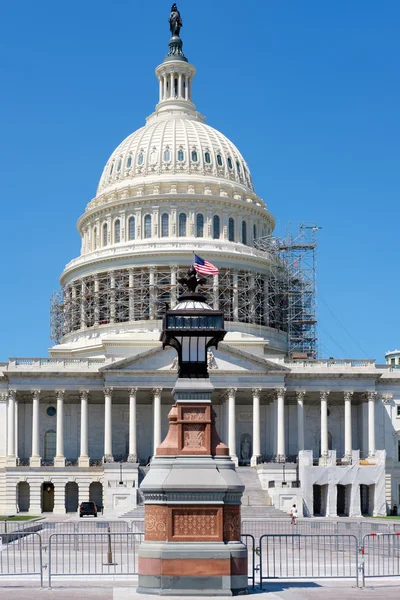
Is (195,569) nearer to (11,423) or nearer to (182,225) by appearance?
(11,423)

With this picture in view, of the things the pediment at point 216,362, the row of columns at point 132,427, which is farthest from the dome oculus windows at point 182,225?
the row of columns at point 132,427

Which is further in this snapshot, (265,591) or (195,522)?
(265,591)

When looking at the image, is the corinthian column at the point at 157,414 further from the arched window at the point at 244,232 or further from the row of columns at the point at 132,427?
the arched window at the point at 244,232

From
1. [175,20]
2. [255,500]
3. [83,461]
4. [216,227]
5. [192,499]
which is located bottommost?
[255,500]

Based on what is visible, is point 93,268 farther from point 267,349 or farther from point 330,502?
point 330,502

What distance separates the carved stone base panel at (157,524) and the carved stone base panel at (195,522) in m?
0.17

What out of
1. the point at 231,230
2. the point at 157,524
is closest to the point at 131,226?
the point at 231,230

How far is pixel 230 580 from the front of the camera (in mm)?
31734

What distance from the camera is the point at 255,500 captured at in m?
95.7

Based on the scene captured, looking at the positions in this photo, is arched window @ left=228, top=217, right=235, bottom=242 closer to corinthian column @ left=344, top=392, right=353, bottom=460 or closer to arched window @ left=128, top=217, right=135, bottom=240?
arched window @ left=128, top=217, right=135, bottom=240

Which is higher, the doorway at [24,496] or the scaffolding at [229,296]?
the scaffolding at [229,296]

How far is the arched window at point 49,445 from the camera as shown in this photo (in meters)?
114

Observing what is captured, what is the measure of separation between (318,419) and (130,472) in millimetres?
24820

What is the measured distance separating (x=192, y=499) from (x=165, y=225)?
99264 mm
